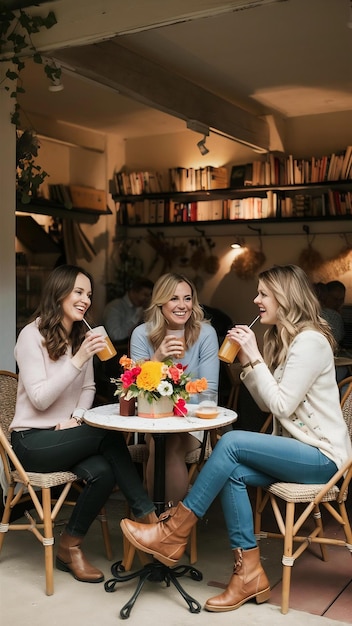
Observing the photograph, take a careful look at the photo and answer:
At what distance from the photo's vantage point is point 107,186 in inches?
356

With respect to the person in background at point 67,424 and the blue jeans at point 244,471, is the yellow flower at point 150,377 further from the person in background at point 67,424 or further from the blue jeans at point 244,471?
the blue jeans at point 244,471

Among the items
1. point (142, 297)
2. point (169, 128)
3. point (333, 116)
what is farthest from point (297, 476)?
point (169, 128)

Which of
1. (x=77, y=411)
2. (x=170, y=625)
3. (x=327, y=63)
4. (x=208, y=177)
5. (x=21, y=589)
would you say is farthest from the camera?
(x=208, y=177)

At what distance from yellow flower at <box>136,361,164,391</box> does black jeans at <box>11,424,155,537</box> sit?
35 cm

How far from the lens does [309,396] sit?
3160 millimetres

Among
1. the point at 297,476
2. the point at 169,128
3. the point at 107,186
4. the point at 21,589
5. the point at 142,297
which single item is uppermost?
the point at 169,128

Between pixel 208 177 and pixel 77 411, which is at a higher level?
pixel 208 177

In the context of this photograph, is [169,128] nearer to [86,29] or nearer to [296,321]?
[86,29]

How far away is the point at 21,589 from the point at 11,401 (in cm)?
93

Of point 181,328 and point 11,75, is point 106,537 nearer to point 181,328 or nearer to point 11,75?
point 181,328

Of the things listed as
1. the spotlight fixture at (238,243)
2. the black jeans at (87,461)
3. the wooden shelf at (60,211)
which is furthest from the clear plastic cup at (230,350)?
the spotlight fixture at (238,243)

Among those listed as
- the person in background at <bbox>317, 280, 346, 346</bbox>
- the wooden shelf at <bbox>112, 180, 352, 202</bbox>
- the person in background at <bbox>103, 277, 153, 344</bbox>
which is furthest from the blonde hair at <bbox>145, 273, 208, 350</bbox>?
the wooden shelf at <bbox>112, 180, 352, 202</bbox>

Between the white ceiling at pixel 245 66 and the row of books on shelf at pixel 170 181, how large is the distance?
21.9 inches

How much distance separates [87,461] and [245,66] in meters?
3.93
